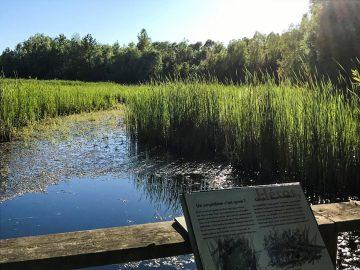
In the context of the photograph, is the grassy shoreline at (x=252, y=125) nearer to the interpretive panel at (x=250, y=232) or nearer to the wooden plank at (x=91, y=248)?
the interpretive panel at (x=250, y=232)

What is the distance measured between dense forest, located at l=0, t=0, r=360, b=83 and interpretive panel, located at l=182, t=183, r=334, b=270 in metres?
4.29

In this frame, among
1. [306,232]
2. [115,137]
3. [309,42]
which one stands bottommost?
[115,137]

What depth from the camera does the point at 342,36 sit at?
10172 mm

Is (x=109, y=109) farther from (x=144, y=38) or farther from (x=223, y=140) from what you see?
(x=144, y=38)

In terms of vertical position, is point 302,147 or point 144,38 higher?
point 144,38

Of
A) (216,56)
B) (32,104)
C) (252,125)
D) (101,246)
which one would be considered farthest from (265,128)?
(216,56)

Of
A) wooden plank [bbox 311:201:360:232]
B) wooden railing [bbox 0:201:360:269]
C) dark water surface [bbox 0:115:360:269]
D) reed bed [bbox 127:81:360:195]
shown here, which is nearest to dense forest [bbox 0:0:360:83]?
reed bed [bbox 127:81:360:195]

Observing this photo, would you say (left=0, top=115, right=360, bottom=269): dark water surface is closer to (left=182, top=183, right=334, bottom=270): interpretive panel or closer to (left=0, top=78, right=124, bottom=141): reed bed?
(left=0, top=78, right=124, bottom=141): reed bed

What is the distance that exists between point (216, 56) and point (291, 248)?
3463 centimetres

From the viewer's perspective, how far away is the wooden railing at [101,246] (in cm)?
172

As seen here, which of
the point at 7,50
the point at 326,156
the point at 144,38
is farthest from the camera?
the point at 144,38

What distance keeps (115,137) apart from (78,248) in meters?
8.99

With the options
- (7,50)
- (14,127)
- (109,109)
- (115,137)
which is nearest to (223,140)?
(115,137)

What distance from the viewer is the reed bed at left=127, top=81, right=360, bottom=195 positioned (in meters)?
5.63
